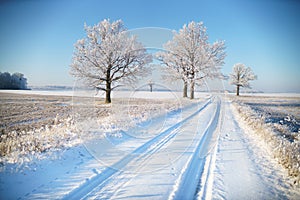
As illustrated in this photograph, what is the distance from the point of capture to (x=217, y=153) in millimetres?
5070

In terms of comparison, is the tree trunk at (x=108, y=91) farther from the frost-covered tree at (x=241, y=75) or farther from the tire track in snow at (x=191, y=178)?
the frost-covered tree at (x=241, y=75)

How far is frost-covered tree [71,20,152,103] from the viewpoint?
15.1 m

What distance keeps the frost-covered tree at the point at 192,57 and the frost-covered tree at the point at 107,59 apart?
2974 mm

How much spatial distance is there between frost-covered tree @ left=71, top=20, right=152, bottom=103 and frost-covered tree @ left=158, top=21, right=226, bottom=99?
297 centimetres

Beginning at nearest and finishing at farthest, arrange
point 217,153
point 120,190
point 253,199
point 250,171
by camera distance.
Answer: point 253,199, point 120,190, point 250,171, point 217,153

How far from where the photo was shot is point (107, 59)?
1598 centimetres

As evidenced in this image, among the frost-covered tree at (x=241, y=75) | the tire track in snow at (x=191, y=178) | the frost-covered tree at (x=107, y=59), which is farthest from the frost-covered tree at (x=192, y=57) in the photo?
the frost-covered tree at (x=241, y=75)

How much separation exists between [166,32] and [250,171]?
5.36m

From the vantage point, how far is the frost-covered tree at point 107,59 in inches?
596

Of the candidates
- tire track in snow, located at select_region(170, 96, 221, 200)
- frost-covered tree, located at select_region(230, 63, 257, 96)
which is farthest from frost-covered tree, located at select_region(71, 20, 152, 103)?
frost-covered tree, located at select_region(230, 63, 257, 96)

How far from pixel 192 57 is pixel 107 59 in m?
9.71

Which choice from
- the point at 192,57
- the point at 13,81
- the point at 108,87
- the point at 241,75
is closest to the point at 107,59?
the point at 108,87

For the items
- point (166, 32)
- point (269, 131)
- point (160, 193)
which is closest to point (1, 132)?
point (160, 193)

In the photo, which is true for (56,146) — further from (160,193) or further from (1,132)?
(1,132)
